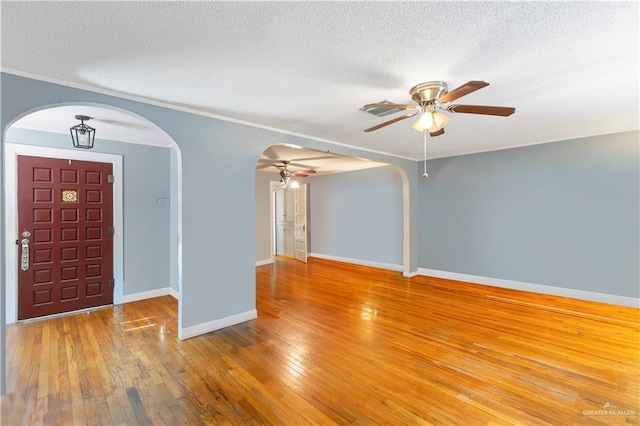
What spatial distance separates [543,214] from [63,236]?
6832mm

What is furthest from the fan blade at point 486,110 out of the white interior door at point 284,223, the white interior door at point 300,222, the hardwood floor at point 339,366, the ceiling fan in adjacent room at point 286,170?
the white interior door at point 284,223

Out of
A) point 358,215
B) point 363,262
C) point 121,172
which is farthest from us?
point 358,215

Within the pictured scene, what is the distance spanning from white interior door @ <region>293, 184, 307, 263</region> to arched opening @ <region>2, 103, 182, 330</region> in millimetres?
3457

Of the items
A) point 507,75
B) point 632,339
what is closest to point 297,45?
point 507,75

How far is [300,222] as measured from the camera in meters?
7.61

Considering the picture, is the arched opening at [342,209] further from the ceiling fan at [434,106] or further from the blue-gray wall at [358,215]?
the ceiling fan at [434,106]

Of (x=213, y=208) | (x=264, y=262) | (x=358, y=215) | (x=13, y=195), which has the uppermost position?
(x=13, y=195)

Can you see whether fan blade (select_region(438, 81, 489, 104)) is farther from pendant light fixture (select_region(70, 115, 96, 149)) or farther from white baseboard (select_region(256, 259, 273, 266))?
white baseboard (select_region(256, 259, 273, 266))

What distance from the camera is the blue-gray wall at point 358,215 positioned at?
6.38 m

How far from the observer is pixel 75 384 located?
2.20m

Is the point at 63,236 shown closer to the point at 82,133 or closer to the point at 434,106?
the point at 82,133

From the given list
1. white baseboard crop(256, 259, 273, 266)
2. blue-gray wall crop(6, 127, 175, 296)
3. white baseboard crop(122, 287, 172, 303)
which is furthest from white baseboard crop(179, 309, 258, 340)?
white baseboard crop(256, 259, 273, 266)

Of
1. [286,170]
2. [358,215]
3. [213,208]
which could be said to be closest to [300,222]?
[358,215]

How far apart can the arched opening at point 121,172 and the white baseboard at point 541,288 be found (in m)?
4.63
